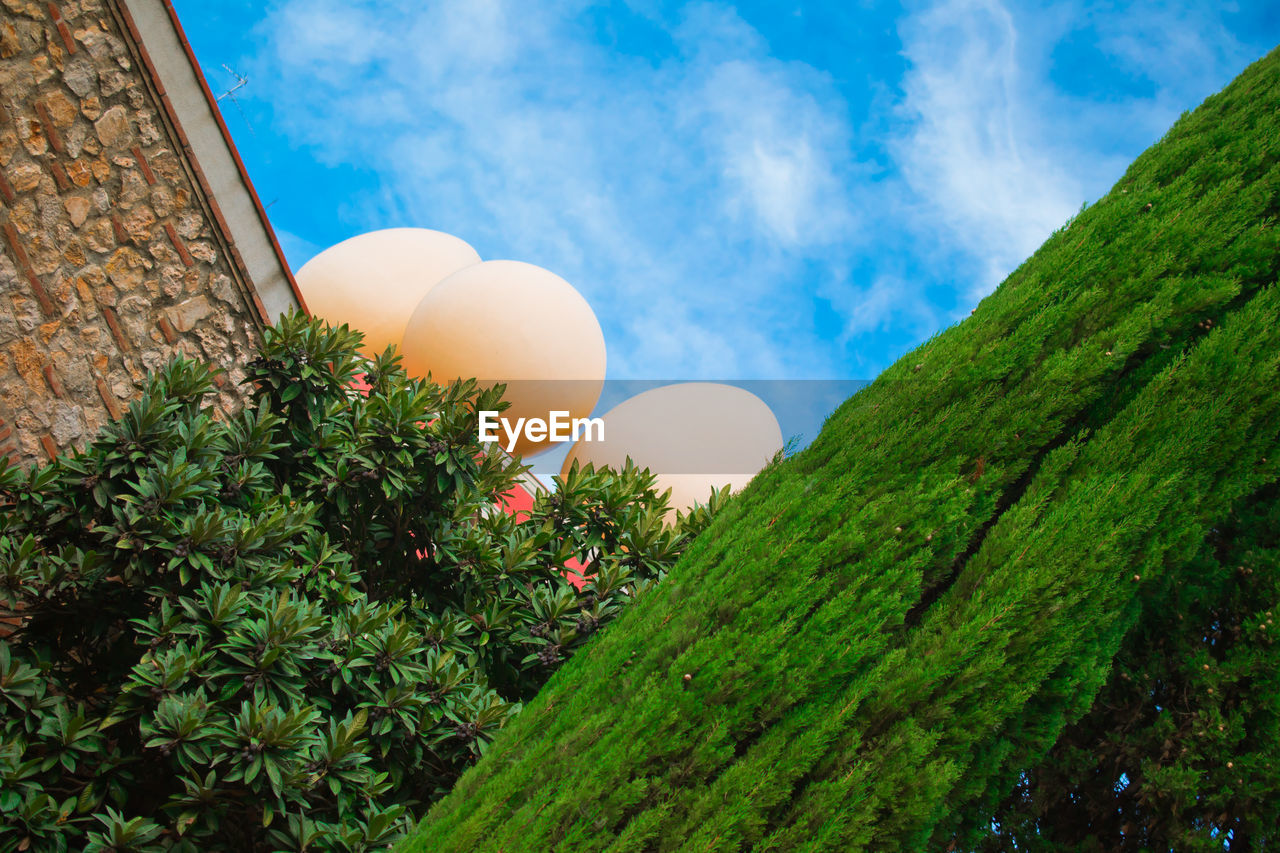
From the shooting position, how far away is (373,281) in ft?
41.3

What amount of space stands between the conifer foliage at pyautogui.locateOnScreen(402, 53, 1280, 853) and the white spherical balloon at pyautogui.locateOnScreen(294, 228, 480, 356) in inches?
395

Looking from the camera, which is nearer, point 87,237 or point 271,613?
point 271,613

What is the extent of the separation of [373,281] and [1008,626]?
11.8 metres

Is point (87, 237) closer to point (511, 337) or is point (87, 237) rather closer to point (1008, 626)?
point (511, 337)

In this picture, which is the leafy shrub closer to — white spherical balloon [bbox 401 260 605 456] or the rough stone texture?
the rough stone texture

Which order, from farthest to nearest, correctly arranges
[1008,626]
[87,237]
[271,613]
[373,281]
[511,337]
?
[373,281] < [511,337] < [87,237] < [271,613] < [1008,626]

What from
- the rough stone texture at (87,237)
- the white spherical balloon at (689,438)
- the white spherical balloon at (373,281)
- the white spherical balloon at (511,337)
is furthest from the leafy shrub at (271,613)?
the white spherical balloon at (373,281)

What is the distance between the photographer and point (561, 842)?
2.44 meters

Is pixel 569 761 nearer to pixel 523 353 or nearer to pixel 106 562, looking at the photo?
pixel 106 562

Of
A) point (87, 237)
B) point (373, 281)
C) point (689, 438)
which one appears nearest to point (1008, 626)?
point (87, 237)

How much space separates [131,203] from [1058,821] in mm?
7177

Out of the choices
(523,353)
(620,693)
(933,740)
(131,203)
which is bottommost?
(620,693)

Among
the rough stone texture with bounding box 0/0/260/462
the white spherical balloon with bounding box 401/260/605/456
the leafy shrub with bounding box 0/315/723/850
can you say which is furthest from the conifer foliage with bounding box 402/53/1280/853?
the white spherical balloon with bounding box 401/260/605/456

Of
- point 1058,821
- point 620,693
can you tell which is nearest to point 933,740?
point 1058,821
